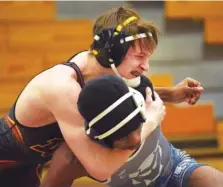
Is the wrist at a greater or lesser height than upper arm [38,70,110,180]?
lesser

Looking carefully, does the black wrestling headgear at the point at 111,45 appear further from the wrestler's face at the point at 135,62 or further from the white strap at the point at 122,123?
the white strap at the point at 122,123

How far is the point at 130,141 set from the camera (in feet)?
4.08

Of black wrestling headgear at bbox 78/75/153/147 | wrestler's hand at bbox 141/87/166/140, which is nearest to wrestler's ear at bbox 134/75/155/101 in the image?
wrestler's hand at bbox 141/87/166/140

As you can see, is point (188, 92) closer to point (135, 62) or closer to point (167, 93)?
point (167, 93)

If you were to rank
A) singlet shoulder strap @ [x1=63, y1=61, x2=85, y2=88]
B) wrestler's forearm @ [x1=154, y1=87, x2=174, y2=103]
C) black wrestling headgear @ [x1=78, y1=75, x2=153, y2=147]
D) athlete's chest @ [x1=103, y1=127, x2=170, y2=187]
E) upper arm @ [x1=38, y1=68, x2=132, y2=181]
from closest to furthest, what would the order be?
1. black wrestling headgear @ [x1=78, y1=75, x2=153, y2=147]
2. upper arm @ [x1=38, y1=68, x2=132, y2=181]
3. singlet shoulder strap @ [x1=63, y1=61, x2=85, y2=88]
4. athlete's chest @ [x1=103, y1=127, x2=170, y2=187]
5. wrestler's forearm @ [x1=154, y1=87, x2=174, y2=103]

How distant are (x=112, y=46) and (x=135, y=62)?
0.27 ft

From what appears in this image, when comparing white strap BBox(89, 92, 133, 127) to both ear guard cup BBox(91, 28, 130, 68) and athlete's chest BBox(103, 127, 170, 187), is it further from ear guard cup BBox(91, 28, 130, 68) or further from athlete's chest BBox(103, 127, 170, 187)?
athlete's chest BBox(103, 127, 170, 187)

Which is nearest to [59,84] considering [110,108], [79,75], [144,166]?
[79,75]

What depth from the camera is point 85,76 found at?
1.43 metres

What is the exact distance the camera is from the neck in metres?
1.42

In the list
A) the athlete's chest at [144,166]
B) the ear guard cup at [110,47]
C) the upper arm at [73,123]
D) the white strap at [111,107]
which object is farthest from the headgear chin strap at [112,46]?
the athlete's chest at [144,166]

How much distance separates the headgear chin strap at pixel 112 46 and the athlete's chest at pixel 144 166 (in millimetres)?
319

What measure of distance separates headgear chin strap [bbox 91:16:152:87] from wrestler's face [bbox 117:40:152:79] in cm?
2

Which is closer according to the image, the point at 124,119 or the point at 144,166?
the point at 124,119
